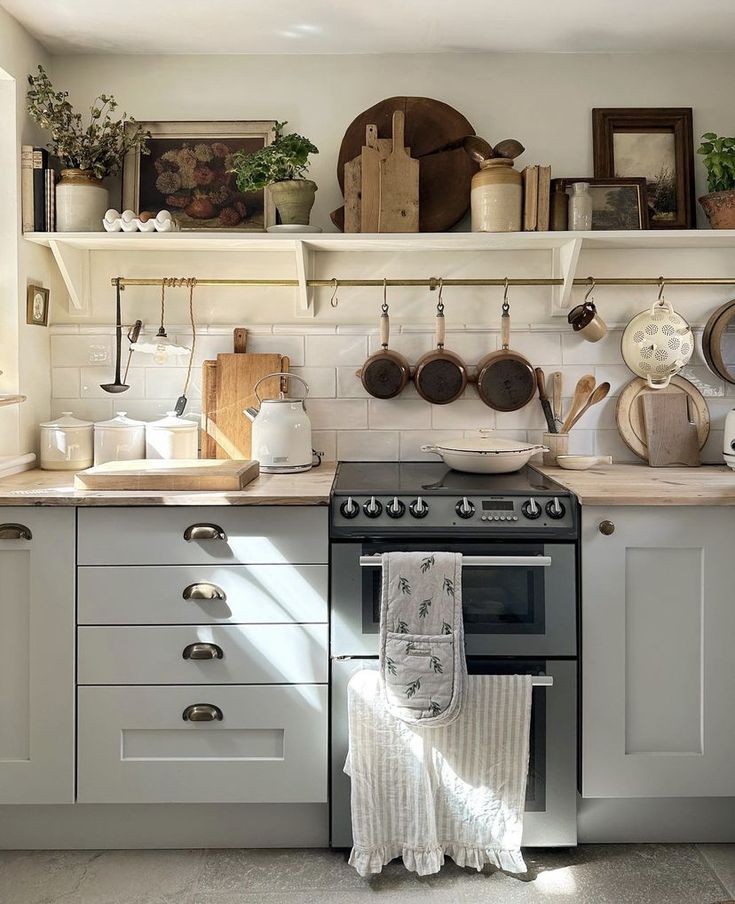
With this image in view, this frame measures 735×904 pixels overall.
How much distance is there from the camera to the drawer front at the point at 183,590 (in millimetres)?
2180

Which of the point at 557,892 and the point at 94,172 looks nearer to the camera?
the point at 557,892

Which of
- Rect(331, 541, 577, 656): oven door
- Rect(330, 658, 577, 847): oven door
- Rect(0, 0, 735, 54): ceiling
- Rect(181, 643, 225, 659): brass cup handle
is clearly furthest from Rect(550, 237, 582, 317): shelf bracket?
Rect(181, 643, 225, 659): brass cup handle

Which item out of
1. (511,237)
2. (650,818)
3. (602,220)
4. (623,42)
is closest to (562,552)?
(650,818)

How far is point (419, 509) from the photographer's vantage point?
216cm

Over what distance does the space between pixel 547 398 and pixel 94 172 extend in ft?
5.44

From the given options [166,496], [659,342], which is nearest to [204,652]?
[166,496]

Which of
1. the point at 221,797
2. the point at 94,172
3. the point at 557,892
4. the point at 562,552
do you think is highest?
the point at 94,172

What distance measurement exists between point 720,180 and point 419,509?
1491mm

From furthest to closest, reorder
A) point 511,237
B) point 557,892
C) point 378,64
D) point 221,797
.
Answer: point 378,64 < point 511,237 < point 221,797 < point 557,892

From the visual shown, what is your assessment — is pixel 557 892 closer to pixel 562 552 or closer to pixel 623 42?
pixel 562 552

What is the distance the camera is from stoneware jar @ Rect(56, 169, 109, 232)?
2.61 meters

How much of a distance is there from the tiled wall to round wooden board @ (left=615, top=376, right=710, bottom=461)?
0.12ft

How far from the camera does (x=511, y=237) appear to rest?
2.53m

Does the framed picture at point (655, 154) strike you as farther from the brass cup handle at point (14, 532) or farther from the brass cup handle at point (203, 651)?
the brass cup handle at point (14, 532)
